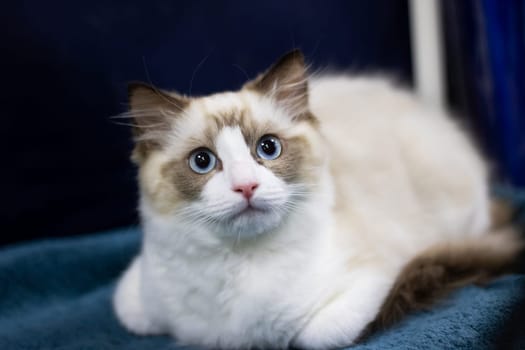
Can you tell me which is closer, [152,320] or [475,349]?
[475,349]

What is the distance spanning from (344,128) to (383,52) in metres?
0.92

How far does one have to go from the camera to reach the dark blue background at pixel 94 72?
1.82 m

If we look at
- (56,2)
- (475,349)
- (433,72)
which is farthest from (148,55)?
(475,349)

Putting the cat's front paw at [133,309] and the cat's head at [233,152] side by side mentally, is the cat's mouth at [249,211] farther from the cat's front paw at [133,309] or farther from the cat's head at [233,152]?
the cat's front paw at [133,309]

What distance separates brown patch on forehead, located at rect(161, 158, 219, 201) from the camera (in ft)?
3.52

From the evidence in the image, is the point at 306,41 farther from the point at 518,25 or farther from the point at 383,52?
the point at 518,25

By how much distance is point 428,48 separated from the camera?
2.38 meters

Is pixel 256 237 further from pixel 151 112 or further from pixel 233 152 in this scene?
pixel 151 112

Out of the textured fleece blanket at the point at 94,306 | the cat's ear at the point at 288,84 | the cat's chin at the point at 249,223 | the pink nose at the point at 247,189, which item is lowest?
the textured fleece blanket at the point at 94,306

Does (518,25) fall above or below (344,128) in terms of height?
above

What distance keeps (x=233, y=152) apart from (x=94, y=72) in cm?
108

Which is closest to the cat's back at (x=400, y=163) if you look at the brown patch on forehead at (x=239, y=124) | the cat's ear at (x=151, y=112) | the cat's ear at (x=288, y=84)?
the cat's ear at (x=288, y=84)

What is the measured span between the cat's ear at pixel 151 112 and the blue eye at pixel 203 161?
13cm

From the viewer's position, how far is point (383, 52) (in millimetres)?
2438
